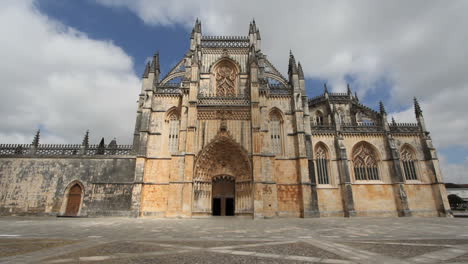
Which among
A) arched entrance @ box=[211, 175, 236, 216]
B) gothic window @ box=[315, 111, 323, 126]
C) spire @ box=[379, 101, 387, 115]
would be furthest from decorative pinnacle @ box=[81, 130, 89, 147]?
spire @ box=[379, 101, 387, 115]

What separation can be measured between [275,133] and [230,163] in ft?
17.7

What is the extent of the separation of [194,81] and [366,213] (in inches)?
795

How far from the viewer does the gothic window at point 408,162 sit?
861 inches

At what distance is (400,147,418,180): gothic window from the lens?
Answer: 21.9 m

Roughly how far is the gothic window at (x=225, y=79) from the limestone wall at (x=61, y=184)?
37.4 ft

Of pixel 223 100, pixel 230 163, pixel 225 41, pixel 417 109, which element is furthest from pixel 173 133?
pixel 417 109

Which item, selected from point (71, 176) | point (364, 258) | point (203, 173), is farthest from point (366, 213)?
point (71, 176)

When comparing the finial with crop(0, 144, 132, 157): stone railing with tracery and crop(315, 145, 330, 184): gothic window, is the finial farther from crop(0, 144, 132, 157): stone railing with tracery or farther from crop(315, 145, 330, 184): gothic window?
crop(315, 145, 330, 184): gothic window

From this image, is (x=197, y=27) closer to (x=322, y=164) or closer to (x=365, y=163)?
(x=322, y=164)

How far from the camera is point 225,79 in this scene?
2369 cm

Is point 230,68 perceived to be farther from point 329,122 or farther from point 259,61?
point 329,122

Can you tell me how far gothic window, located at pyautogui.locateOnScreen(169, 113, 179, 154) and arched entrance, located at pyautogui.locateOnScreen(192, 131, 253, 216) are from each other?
3.13 meters

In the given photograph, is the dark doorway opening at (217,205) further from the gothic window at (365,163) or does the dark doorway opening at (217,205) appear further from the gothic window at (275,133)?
the gothic window at (365,163)

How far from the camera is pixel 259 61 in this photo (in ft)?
77.2
